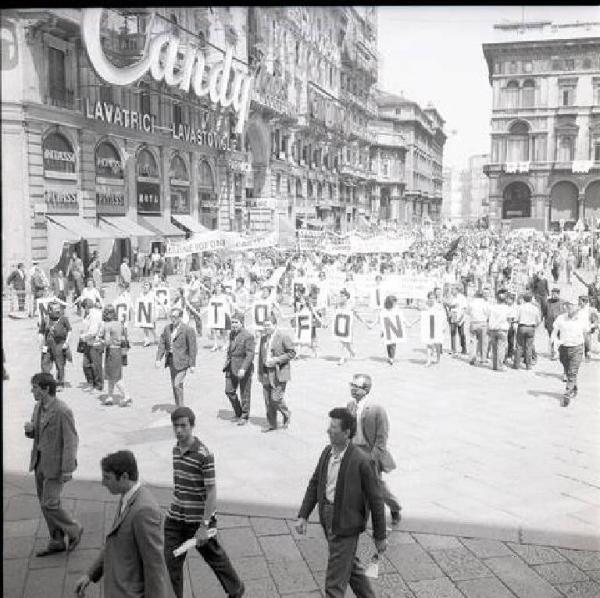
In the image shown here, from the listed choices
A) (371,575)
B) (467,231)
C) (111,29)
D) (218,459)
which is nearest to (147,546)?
(371,575)

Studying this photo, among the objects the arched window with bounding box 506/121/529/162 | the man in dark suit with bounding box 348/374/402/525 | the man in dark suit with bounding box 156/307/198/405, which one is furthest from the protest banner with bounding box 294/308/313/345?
the arched window with bounding box 506/121/529/162

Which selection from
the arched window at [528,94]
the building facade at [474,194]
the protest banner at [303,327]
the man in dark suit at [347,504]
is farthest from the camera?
the building facade at [474,194]

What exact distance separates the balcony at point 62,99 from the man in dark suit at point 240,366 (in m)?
5.15

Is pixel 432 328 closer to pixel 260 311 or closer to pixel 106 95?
pixel 260 311

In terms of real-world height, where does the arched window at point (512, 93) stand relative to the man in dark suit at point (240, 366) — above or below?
above

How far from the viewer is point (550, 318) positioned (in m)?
14.2

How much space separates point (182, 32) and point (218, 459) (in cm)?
848

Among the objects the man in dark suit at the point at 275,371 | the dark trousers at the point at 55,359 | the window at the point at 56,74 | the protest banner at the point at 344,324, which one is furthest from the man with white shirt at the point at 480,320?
the window at the point at 56,74

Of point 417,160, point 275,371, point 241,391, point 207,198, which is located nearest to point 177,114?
point 207,198

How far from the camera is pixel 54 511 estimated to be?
5727mm

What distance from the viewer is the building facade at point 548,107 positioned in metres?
9.77

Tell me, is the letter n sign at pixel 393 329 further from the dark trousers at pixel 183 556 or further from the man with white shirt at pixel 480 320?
the dark trousers at pixel 183 556

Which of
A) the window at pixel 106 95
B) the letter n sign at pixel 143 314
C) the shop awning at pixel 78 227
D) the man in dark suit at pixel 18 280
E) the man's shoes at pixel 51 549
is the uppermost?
the window at pixel 106 95

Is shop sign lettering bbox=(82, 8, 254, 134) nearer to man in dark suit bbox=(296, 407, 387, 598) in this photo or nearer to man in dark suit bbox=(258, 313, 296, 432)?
man in dark suit bbox=(258, 313, 296, 432)
